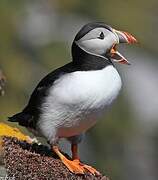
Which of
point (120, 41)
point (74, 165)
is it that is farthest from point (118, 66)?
point (74, 165)

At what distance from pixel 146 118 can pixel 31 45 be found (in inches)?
87.9

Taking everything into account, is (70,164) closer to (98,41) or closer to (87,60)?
(87,60)

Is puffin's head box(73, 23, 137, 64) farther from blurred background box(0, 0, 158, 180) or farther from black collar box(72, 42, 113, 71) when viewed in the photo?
blurred background box(0, 0, 158, 180)

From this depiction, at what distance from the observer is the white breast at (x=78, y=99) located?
4996 millimetres

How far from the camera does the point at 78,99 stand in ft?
16.4

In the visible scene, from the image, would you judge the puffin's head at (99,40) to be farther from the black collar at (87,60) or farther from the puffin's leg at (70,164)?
the puffin's leg at (70,164)

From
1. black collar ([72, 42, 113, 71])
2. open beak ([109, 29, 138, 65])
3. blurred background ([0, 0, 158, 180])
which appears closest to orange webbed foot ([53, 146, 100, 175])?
black collar ([72, 42, 113, 71])

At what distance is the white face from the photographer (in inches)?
203

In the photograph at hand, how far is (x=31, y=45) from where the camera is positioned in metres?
10.5

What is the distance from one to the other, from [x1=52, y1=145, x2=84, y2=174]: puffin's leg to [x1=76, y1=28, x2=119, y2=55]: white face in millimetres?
559

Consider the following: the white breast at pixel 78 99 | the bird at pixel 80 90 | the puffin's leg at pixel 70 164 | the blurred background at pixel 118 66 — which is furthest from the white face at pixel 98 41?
the blurred background at pixel 118 66

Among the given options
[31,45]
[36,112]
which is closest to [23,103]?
[31,45]

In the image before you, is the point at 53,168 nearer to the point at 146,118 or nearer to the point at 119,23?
the point at 119,23

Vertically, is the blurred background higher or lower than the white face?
lower
